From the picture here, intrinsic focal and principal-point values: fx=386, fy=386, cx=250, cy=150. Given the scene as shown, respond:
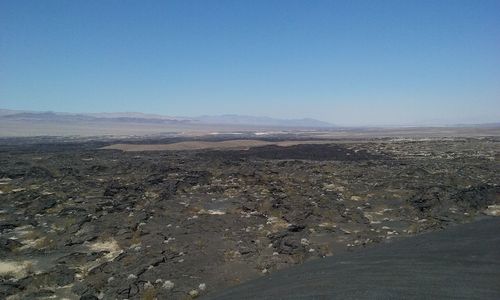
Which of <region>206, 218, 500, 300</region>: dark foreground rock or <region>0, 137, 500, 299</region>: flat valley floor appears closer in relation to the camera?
<region>206, 218, 500, 300</region>: dark foreground rock

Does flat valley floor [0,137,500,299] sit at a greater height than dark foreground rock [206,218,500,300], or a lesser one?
lesser

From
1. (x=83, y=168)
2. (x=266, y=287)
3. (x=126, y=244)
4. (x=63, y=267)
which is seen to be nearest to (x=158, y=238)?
(x=126, y=244)

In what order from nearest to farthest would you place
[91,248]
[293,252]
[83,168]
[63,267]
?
1. [63,267]
2. [293,252]
3. [91,248]
4. [83,168]

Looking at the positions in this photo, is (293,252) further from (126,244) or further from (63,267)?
(63,267)

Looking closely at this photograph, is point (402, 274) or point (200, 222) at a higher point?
point (402, 274)

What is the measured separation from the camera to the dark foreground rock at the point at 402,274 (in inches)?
208

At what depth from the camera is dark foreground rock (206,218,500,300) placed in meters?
5.27

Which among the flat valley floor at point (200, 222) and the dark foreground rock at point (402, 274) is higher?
the dark foreground rock at point (402, 274)

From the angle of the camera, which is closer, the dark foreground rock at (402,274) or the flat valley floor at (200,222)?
the dark foreground rock at (402,274)

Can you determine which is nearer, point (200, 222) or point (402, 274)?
point (402, 274)

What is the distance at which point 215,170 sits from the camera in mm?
23531

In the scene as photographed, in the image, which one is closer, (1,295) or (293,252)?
(1,295)

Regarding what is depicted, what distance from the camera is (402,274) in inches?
235

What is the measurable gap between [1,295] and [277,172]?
1689cm
